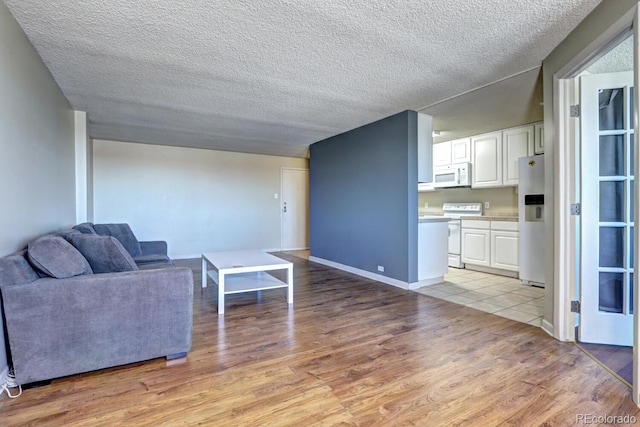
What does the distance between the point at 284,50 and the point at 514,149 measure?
12.5 feet

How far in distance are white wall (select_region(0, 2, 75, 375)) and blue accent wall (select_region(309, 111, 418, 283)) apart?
360cm

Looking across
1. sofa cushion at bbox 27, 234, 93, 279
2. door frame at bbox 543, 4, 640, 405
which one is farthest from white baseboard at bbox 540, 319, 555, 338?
sofa cushion at bbox 27, 234, 93, 279

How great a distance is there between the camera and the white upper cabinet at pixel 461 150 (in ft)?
17.2

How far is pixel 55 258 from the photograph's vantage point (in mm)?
1848

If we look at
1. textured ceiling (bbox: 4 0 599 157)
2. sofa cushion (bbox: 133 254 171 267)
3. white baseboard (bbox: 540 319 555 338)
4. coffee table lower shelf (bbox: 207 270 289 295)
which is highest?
textured ceiling (bbox: 4 0 599 157)

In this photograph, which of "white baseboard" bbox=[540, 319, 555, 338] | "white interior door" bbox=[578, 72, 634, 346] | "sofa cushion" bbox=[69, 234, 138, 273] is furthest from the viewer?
"white baseboard" bbox=[540, 319, 555, 338]

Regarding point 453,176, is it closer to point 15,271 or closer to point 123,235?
point 123,235

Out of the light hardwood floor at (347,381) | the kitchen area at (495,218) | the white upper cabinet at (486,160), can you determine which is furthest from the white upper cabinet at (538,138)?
the light hardwood floor at (347,381)

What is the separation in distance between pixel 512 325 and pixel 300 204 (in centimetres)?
541

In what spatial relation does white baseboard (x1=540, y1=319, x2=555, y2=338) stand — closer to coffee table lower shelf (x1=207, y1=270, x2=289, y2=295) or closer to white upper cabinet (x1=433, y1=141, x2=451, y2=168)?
coffee table lower shelf (x1=207, y1=270, x2=289, y2=295)

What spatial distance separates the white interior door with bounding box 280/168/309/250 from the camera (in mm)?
7340

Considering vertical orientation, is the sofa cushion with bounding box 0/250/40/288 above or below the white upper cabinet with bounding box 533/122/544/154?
below

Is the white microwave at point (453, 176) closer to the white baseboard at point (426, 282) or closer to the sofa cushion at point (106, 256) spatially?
the white baseboard at point (426, 282)

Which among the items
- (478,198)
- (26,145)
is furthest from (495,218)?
(26,145)
